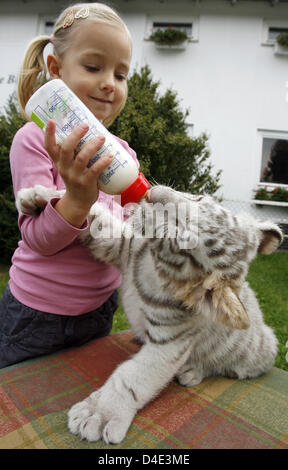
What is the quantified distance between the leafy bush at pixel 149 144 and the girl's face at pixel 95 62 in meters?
2.42

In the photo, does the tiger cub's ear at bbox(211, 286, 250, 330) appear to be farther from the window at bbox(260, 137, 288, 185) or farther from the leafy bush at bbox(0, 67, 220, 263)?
the window at bbox(260, 137, 288, 185)

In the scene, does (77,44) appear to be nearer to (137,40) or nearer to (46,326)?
(46,326)

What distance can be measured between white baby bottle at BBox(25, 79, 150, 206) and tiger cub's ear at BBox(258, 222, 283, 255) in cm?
65

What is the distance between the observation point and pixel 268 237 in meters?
1.32

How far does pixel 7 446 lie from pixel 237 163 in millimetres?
6959

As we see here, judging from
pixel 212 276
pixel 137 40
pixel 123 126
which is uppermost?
pixel 137 40

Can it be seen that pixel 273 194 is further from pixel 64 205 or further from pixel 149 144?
pixel 64 205

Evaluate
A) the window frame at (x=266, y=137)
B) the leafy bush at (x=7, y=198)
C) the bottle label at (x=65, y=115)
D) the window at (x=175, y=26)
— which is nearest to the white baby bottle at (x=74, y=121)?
the bottle label at (x=65, y=115)

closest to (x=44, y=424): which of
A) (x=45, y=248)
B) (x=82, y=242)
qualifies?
(x=45, y=248)

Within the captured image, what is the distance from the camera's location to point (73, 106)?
3.05ft

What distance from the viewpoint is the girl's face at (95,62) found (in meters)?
1.15

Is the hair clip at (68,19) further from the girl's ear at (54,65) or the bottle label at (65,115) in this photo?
the bottle label at (65,115)

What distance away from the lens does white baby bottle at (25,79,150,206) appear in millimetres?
929

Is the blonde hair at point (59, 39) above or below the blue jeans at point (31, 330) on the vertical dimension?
Answer: above
